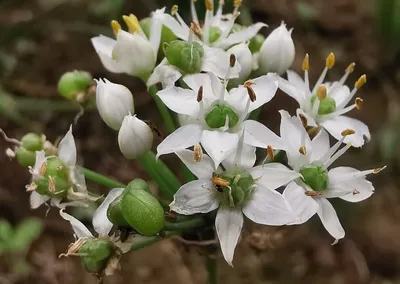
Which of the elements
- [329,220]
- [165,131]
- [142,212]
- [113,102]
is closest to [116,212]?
[142,212]

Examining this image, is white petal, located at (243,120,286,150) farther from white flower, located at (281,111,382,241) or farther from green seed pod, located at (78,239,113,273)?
green seed pod, located at (78,239,113,273)

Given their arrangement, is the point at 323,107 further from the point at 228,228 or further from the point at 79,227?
the point at 79,227

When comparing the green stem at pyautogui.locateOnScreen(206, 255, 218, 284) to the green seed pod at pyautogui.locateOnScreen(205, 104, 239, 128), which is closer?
the green seed pod at pyautogui.locateOnScreen(205, 104, 239, 128)

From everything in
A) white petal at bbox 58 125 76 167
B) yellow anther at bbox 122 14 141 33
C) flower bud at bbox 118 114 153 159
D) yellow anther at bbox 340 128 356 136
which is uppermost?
yellow anther at bbox 122 14 141 33

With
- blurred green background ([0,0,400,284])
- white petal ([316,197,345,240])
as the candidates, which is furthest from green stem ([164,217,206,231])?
blurred green background ([0,0,400,284])

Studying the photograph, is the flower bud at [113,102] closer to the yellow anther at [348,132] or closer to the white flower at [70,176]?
the white flower at [70,176]

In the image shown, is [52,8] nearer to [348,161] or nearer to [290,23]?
[290,23]

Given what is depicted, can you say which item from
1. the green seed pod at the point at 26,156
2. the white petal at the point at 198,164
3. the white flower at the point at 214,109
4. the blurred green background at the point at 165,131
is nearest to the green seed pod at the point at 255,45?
the white flower at the point at 214,109
